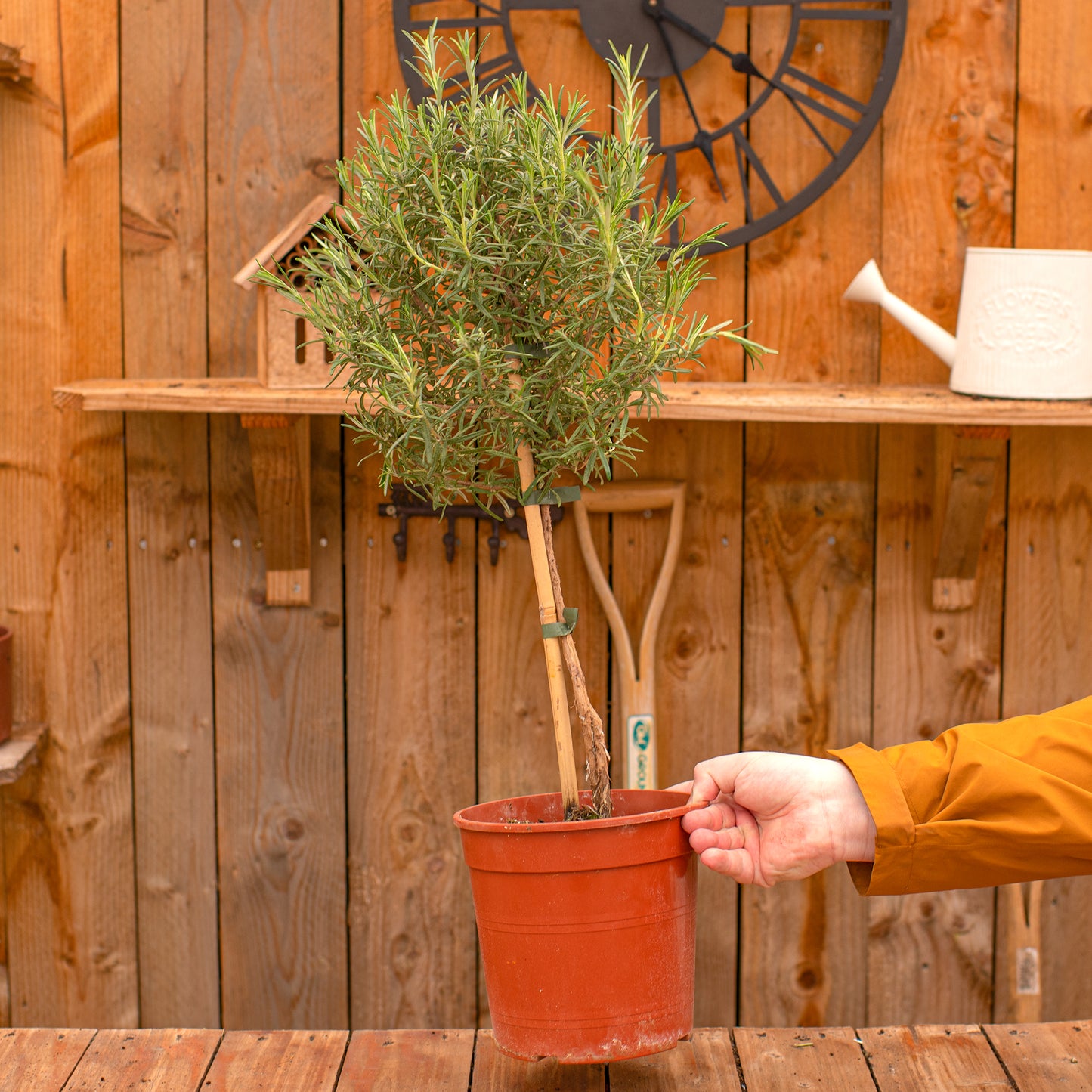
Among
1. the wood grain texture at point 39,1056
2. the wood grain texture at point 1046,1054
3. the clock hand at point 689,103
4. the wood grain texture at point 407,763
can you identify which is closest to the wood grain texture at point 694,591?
the wood grain texture at point 407,763

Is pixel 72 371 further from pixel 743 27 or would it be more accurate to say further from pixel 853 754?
pixel 853 754

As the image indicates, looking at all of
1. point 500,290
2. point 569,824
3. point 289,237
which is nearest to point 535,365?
point 500,290

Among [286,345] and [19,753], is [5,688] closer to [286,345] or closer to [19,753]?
[19,753]

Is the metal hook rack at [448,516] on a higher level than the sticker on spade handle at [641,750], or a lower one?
higher

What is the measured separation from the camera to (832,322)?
5.27 feet

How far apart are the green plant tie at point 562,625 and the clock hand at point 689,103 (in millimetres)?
854

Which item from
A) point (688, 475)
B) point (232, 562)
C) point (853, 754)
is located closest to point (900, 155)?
point (688, 475)

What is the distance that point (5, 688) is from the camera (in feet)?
5.20

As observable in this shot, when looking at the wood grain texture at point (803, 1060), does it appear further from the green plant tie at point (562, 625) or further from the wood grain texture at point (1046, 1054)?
the green plant tie at point (562, 625)

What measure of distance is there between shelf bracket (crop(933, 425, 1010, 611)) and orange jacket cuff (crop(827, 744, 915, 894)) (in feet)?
2.23

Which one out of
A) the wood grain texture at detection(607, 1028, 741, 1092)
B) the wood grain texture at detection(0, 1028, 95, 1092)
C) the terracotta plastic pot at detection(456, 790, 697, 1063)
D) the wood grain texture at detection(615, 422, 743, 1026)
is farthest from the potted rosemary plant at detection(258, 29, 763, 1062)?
the wood grain texture at detection(615, 422, 743, 1026)

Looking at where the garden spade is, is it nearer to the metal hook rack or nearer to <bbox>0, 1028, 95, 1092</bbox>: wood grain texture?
the metal hook rack

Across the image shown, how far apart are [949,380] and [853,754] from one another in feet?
2.38

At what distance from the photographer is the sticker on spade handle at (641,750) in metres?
1.60
